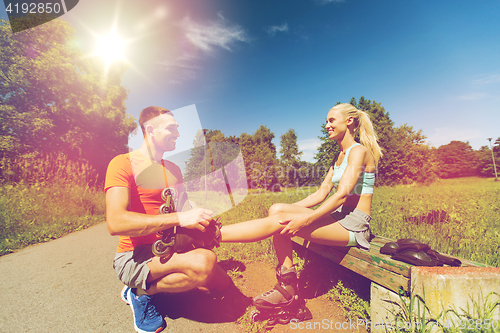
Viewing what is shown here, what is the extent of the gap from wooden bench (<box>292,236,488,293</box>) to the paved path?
47.2 inches

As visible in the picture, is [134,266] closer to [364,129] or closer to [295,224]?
[295,224]

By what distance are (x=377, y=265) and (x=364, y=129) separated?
4.87ft

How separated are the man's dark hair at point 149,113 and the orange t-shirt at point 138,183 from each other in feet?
1.09

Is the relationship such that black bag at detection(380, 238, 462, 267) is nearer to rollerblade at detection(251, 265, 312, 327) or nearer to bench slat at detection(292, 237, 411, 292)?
bench slat at detection(292, 237, 411, 292)

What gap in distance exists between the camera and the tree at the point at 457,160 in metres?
54.9

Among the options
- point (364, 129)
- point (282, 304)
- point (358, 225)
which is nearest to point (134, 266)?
point (282, 304)

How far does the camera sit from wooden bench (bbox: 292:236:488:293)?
60.2 inches

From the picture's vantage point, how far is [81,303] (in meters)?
2.35

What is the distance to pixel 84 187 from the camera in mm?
8133

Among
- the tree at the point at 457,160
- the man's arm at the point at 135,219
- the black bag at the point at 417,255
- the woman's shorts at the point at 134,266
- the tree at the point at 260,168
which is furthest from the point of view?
the tree at the point at 457,160

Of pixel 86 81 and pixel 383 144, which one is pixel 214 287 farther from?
pixel 383 144

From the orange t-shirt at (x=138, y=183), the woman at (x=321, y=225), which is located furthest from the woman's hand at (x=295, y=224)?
the orange t-shirt at (x=138, y=183)

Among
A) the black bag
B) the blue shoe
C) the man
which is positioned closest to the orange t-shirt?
the man

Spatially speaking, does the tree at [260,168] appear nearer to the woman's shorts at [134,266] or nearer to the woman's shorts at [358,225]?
the woman's shorts at [358,225]
